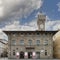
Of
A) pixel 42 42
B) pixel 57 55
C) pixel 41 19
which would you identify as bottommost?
pixel 57 55

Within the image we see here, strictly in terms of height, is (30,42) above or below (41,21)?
below

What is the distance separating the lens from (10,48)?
6450 centimetres

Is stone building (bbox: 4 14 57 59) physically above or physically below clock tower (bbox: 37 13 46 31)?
below

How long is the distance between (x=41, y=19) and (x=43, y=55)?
54.6ft

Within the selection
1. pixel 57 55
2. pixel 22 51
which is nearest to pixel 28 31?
pixel 22 51

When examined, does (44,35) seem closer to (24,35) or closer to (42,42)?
(42,42)

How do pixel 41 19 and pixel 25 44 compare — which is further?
pixel 41 19

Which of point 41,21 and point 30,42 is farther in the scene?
point 41,21

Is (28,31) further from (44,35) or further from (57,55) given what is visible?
(57,55)

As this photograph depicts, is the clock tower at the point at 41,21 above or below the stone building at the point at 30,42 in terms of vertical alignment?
above

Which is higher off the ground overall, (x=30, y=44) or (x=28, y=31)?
(x=28, y=31)

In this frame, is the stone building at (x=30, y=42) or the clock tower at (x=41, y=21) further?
the clock tower at (x=41, y=21)

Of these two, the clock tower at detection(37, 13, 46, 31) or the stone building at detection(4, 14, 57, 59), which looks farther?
the clock tower at detection(37, 13, 46, 31)

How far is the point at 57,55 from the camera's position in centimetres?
6662
